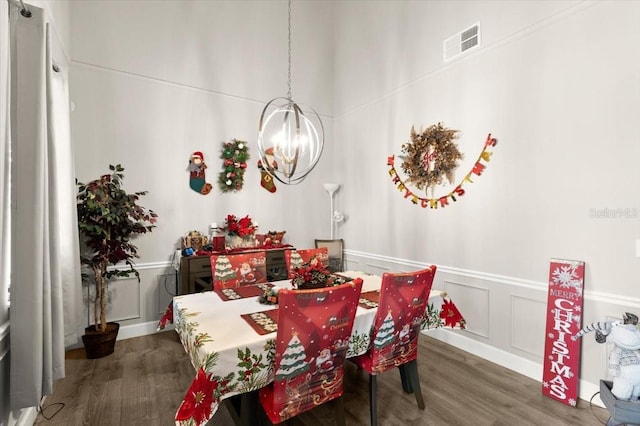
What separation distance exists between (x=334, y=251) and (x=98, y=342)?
297 centimetres

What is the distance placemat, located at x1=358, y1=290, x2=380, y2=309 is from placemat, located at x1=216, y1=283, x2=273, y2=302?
2.46 ft

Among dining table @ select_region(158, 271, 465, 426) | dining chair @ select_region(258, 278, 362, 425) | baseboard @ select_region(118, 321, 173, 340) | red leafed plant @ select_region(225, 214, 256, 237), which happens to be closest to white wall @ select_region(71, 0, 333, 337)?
baseboard @ select_region(118, 321, 173, 340)

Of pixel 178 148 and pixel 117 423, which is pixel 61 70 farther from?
pixel 117 423

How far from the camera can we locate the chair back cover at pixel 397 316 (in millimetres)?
1848

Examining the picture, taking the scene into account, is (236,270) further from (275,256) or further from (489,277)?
(489,277)

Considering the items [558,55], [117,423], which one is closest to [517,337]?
[558,55]

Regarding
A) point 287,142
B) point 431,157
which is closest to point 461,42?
point 431,157

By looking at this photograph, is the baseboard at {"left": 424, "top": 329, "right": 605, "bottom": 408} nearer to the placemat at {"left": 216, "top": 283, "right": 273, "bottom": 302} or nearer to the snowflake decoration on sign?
the snowflake decoration on sign

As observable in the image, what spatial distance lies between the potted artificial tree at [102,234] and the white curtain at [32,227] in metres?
1.09

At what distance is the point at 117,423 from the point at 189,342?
1.03 metres

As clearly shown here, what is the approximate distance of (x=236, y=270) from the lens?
107 inches

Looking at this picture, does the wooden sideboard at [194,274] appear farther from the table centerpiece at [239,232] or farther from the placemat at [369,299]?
the placemat at [369,299]

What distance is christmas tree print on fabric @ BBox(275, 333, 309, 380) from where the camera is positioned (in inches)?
58.9

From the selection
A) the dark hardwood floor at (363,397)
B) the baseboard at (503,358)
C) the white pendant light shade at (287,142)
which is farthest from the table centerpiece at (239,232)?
the baseboard at (503,358)
